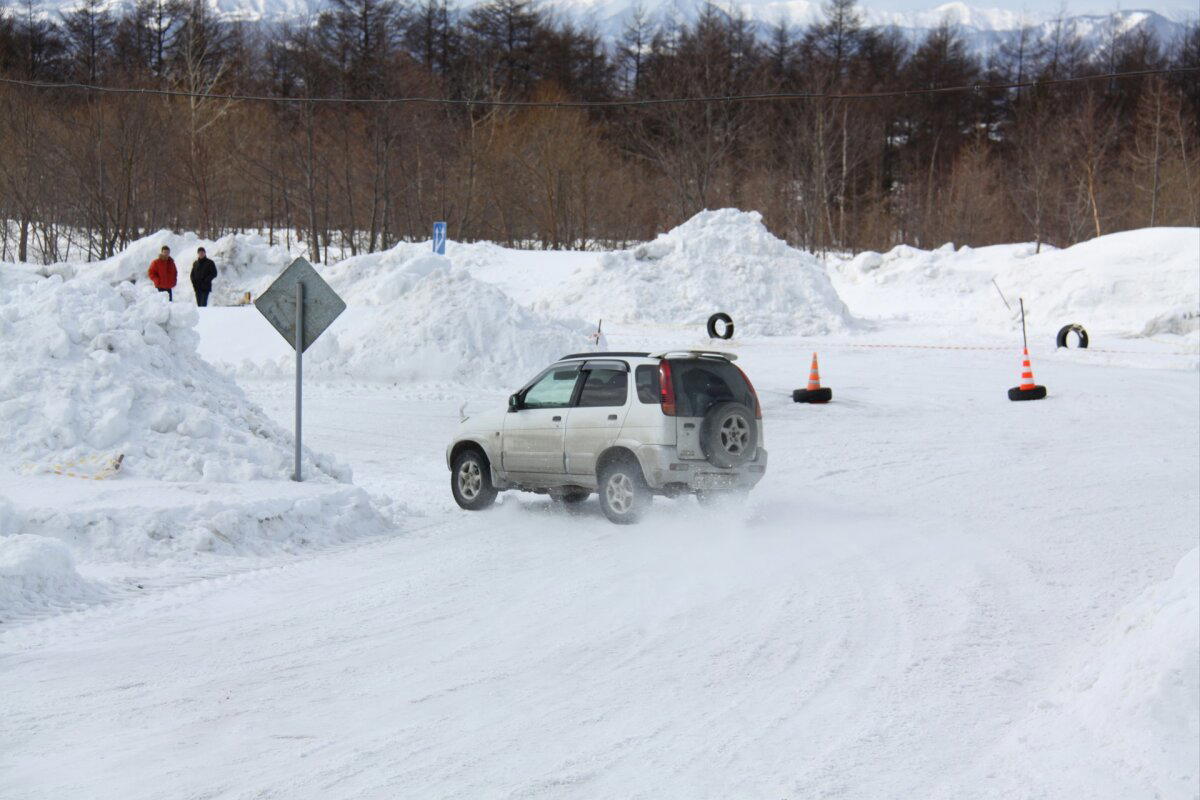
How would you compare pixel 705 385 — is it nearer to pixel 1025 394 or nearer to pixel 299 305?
pixel 299 305

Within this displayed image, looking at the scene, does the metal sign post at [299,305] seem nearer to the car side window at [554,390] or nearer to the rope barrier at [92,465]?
the rope barrier at [92,465]

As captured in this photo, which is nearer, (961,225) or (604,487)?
(604,487)

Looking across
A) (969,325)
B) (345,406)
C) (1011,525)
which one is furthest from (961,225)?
(1011,525)

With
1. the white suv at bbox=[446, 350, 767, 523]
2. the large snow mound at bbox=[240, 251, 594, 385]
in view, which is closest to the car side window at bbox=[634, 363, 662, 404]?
the white suv at bbox=[446, 350, 767, 523]

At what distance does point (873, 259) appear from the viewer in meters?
54.8

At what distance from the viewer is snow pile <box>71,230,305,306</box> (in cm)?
3541

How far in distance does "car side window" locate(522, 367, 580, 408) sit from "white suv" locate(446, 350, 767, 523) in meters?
0.01

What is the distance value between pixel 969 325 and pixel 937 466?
86.7ft

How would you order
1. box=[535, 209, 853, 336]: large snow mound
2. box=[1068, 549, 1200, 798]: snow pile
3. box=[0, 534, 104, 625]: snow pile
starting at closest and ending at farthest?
box=[1068, 549, 1200, 798]: snow pile < box=[0, 534, 104, 625]: snow pile < box=[535, 209, 853, 336]: large snow mound

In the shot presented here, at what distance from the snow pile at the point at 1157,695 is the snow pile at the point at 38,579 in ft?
21.4

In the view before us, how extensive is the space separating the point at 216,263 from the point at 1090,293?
26.4m

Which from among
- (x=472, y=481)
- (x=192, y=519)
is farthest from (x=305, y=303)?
(x=192, y=519)

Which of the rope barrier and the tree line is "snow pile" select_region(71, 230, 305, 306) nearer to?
the tree line

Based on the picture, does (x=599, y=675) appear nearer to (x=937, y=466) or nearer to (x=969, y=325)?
(x=937, y=466)
